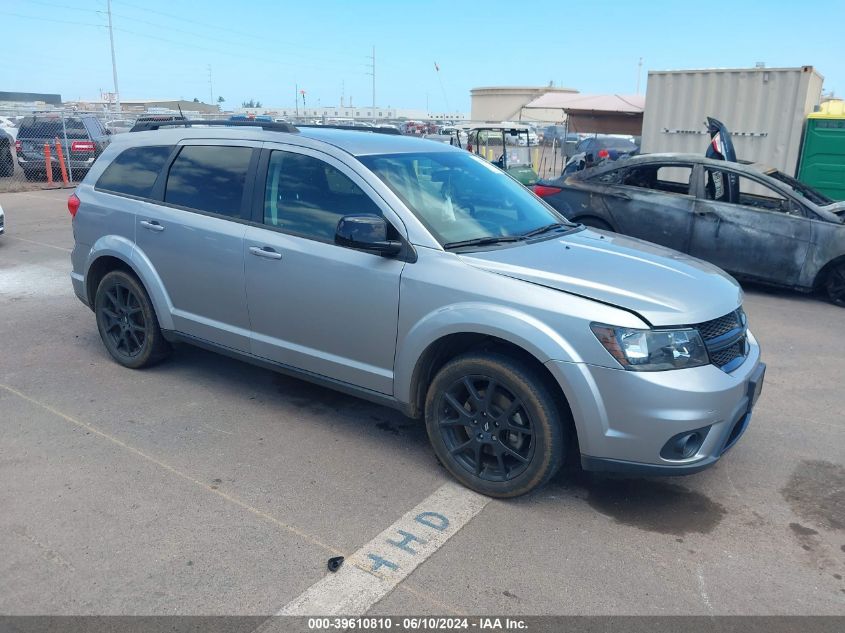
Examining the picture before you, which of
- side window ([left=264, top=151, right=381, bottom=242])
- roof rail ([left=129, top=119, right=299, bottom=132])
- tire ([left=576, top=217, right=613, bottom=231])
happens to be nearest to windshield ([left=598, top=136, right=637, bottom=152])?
tire ([left=576, top=217, right=613, bottom=231])

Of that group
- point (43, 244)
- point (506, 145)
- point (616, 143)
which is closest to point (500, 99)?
point (616, 143)

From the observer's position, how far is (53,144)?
17625 millimetres

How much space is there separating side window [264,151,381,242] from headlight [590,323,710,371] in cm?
146

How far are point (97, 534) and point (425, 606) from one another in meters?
1.58

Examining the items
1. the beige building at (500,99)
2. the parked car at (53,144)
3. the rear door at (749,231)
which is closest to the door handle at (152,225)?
the rear door at (749,231)

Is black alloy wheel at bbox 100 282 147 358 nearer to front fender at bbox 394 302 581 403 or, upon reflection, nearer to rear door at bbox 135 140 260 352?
rear door at bbox 135 140 260 352

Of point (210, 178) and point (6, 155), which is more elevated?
point (210, 178)

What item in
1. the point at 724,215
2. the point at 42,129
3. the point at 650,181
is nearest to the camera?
the point at 724,215

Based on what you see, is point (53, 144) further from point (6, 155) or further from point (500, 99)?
point (500, 99)

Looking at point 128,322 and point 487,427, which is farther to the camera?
point 128,322

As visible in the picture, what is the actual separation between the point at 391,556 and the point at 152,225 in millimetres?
2990

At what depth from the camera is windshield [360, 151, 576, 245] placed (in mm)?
4012

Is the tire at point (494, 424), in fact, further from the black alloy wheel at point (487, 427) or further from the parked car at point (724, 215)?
the parked car at point (724, 215)

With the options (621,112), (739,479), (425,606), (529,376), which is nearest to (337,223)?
(529,376)
